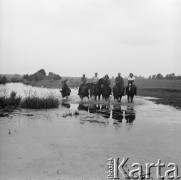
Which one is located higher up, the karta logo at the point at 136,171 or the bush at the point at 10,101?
the bush at the point at 10,101

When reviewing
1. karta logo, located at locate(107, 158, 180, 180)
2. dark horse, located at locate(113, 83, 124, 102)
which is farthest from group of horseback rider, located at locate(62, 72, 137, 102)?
karta logo, located at locate(107, 158, 180, 180)

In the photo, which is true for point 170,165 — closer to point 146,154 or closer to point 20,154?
point 146,154

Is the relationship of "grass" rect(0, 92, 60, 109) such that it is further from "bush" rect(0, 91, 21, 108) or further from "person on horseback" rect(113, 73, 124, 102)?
"person on horseback" rect(113, 73, 124, 102)

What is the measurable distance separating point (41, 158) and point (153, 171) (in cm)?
280

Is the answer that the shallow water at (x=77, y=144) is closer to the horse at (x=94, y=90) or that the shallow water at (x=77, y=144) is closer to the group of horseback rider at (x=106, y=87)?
the group of horseback rider at (x=106, y=87)

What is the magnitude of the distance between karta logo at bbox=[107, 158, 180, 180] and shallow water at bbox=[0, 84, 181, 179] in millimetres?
166

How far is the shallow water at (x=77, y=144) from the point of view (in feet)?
22.6

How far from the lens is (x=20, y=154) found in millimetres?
7973

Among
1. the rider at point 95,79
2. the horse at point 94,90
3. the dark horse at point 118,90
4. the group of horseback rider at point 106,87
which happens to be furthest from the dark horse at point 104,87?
the rider at point 95,79

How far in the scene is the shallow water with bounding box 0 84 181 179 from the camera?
22.6 ft

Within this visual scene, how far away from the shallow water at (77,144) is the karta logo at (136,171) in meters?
0.17

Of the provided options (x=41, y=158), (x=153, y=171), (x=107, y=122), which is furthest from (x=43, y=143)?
(x=107, y=122)

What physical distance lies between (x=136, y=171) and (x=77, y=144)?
2.85 metres

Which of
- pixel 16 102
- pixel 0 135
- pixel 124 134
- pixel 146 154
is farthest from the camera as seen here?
pixel 16 102
